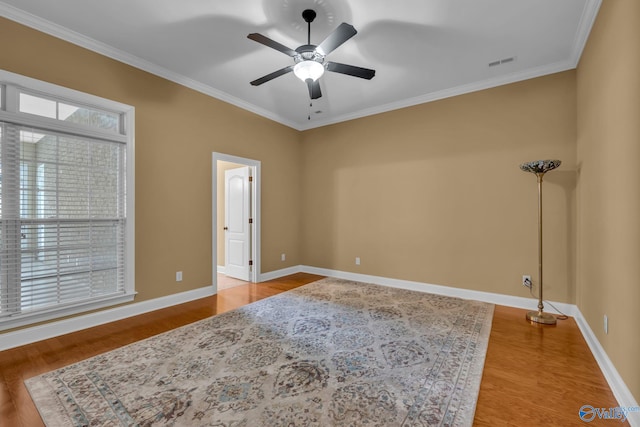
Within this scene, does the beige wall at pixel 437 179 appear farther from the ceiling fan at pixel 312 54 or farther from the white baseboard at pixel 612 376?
the ceiling fan at pixel 312 54

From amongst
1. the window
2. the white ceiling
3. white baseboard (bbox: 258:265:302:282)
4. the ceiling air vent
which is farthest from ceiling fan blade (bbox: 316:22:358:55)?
white baseboard (bbox: 258:265:302:282)

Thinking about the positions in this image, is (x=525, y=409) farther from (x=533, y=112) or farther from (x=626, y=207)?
(x=533, y=112)

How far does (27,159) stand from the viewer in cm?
272

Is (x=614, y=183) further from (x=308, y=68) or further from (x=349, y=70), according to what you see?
(x=308, y=68)

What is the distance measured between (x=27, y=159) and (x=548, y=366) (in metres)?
5.13

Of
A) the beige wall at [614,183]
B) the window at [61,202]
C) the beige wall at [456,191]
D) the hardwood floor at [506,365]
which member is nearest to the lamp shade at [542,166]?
the beige wall at [614,183]

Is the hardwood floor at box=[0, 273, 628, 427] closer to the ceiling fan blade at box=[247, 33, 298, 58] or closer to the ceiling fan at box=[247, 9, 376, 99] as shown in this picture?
the ceiling fan at box=[247, 9, 376, 99]

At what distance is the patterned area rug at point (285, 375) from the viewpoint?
1772mm

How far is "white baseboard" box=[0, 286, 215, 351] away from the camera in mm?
2655

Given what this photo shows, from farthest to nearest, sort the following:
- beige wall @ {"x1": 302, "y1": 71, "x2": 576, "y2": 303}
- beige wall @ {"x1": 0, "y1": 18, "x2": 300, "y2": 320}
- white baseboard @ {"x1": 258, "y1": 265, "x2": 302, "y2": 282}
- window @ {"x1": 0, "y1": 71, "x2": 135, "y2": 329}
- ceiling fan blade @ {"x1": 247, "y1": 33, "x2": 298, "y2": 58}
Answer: white baseboard @ {"x1": 258, "y1": 265, "x2": 302, "y2": 282}, beige wall @ {"x1": 302, "y1": 71, "x2": 576, "y2": 303}, beige wall @ {"x1": 0, "y1": 18, "x2": 300, "y2": 320}, window @ {"x1": 0, "y1": 71, "x2": 135, "y2": 329}, ceiling fan blade @ {"x1": 247, "y1": 33, "x2": 298, "y2": 58}

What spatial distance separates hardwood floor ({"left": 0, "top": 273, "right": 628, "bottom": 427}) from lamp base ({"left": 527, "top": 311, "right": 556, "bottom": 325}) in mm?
85

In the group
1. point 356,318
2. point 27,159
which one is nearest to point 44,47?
point 27,159

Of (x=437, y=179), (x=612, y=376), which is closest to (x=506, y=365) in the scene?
(x=612, y=376)

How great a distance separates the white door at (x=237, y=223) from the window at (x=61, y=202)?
206 cm
